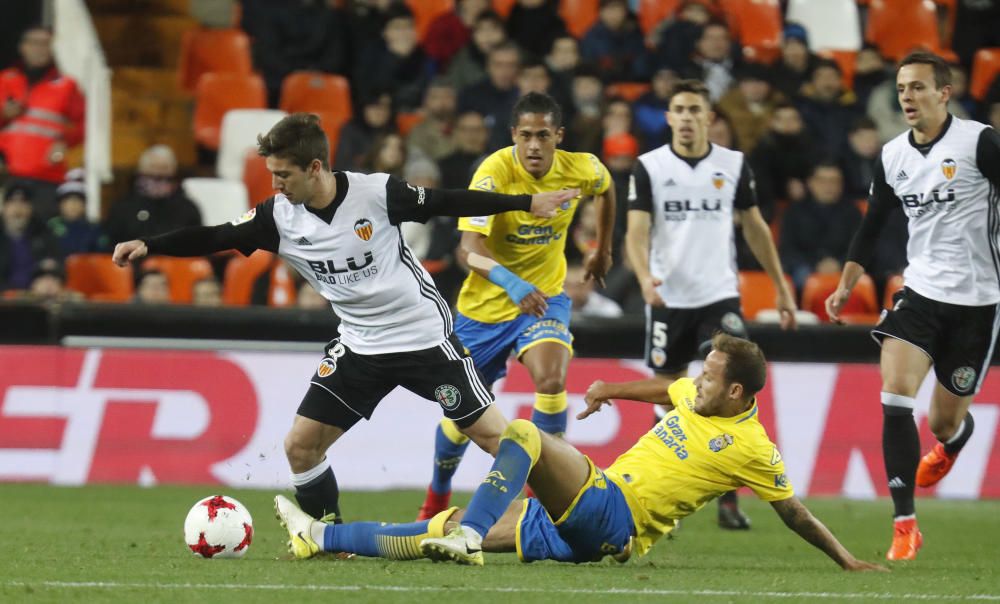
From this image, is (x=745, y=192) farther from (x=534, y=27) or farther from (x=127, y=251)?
(x=534, y=27)

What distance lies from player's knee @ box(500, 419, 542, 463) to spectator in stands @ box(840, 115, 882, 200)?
9.07m

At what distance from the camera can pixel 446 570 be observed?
6.38 metres

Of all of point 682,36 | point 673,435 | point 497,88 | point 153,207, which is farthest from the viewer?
point 682,36

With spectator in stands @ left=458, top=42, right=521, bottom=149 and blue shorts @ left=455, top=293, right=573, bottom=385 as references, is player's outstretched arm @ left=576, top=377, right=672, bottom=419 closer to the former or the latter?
blue shorts @ left=455, top=293, right=573, bottom=385

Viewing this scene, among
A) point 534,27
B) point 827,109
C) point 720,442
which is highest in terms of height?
point 534,27

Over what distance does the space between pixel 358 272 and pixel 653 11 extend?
11.3 metres

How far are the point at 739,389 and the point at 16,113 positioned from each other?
9536 millimetres

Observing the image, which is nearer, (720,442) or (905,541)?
(720,442)

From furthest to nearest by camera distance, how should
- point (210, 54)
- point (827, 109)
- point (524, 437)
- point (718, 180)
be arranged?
point (210, 54)
point (827, 109)
point (718, 180)
point (524, 437)

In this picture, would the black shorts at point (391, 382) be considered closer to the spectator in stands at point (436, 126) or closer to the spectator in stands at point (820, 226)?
the spectator in stands at point (820, 226)

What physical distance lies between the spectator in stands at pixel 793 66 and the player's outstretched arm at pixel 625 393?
9058 millimetres

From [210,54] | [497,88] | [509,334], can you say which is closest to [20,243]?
[210,54]

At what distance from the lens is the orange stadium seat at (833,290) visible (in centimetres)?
1305

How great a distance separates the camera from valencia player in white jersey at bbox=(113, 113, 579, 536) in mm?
6848
